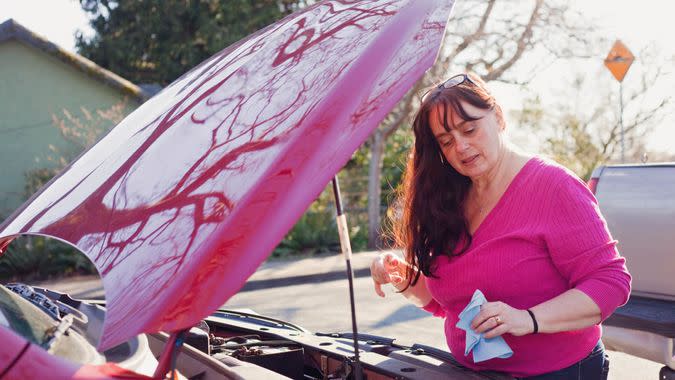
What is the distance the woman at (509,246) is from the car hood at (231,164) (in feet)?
1.79

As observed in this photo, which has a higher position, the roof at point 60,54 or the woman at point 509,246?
the roof at point 60,54

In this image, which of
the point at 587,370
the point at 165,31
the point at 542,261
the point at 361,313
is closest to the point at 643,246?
the point at 587,370

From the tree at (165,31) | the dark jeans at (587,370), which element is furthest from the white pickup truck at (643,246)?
the tree at (165,31)

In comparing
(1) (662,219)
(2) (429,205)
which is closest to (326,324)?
(1) (662,219)

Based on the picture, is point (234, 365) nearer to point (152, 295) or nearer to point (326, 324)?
point (152, 295)

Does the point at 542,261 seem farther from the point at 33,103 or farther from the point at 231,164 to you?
the point at 33,103

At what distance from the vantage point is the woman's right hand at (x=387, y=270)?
103 inches

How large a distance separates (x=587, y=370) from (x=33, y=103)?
52.1 ft

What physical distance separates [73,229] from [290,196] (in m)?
0.63

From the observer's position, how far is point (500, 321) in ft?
6.65

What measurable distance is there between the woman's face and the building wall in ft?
45.8

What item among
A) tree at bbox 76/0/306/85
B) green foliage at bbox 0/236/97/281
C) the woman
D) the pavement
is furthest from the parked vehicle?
tree at bbox 76/0/306/85

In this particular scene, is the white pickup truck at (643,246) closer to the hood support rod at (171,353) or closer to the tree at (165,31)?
the hood support rod at (171,353)

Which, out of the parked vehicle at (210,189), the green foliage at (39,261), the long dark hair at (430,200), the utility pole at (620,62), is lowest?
the green foliage at (39,261)
